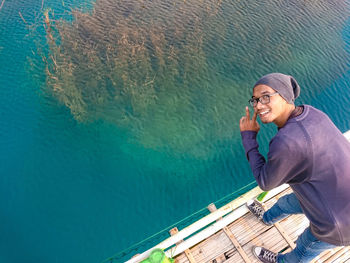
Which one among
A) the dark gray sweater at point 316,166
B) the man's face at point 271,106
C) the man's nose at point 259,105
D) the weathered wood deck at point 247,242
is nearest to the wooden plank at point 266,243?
the weathered wood deck at point 247,242

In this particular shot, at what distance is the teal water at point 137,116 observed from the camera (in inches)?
219

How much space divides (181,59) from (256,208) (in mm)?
6399

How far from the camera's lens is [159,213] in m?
5.77

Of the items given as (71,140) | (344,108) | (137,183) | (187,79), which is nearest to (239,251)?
(137,183)

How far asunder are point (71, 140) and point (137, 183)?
7.52 feet

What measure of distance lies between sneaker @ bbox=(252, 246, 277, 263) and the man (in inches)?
51.9

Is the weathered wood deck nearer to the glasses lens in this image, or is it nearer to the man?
the man

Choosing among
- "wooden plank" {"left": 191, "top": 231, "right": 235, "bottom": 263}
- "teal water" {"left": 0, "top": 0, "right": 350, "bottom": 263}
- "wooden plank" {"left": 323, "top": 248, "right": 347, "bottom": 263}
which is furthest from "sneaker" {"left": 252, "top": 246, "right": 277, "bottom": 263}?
"teal water" {"left": 0, "top": 0, "right": 350, "bottom": 263}

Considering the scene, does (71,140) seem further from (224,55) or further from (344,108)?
(344,108)

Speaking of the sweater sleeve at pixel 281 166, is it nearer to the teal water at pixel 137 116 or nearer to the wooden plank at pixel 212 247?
the wooden plank at pixel 212 247

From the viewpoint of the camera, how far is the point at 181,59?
8891mm

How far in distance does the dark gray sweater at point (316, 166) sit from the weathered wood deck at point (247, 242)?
1836 millimetres

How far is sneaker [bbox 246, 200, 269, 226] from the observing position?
12.8 feet

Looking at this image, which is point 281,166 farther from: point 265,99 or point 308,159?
point 265,99
